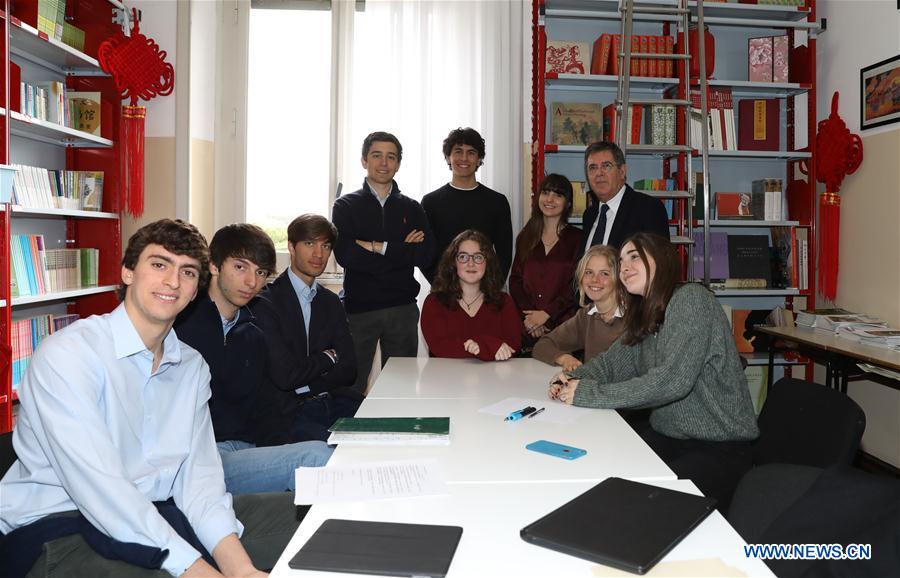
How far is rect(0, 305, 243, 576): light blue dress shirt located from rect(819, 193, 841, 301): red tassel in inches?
160

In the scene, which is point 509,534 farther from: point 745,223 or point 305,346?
point 745,223

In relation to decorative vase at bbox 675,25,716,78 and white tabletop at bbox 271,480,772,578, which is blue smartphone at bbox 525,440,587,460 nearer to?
white tabletop at bbox 271,480,772,578

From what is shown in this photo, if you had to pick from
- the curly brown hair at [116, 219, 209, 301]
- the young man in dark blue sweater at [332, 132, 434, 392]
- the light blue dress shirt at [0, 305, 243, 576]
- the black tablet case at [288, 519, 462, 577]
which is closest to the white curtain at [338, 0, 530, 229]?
the young man in dark blue sweater at [332, 132, 434, 392]

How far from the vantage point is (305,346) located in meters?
2.71

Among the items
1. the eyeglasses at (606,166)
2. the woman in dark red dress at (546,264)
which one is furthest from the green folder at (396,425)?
the eyeglasses at (606,166)

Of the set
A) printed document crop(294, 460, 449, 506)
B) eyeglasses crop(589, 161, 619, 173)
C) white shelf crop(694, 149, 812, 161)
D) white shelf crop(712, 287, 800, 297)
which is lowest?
printed document crop(294, 460, 449, 506)

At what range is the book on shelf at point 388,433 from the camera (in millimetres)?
1798

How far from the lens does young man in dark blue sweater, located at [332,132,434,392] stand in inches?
140

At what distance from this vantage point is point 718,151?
4484 mm

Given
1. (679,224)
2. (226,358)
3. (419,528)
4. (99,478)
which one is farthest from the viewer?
(679,224)

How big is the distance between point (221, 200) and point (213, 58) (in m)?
0.94

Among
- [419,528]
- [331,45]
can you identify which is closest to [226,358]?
[419,528]


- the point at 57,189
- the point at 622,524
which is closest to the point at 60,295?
the point at 57,189

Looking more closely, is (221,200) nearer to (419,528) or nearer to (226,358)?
(226,358)
